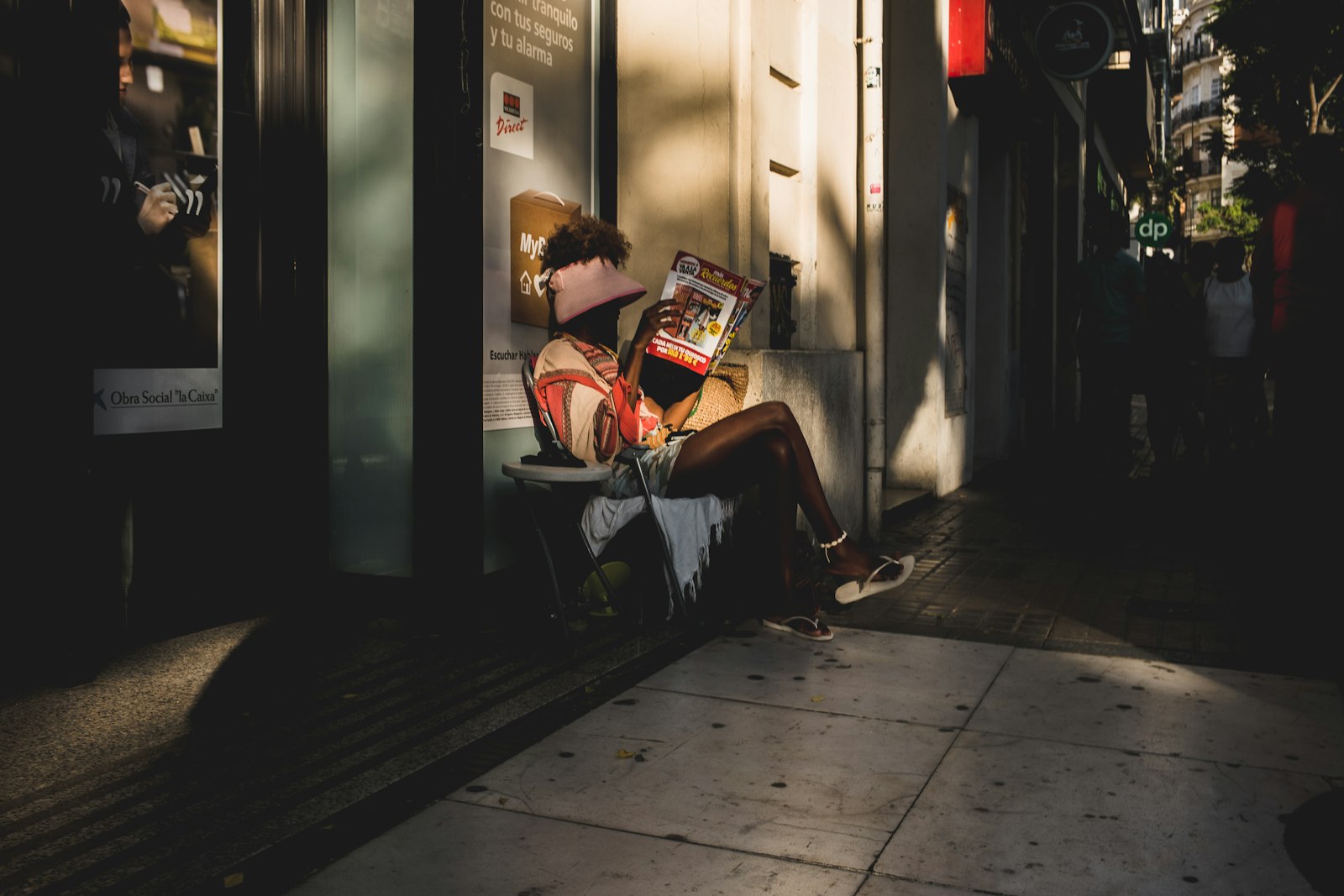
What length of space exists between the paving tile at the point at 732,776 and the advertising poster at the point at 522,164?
1.98 metres

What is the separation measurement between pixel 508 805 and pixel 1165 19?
44028 millimetres

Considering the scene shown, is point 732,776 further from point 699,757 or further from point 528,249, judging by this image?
point 528,249

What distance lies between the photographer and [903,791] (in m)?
3.33

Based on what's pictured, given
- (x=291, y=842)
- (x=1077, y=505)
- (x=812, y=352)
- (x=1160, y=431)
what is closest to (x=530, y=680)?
(x=291, y=842)

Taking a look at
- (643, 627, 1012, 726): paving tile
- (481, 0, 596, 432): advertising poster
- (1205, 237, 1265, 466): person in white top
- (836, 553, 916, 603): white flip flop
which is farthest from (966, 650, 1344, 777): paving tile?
(1205, 237, 1265, 466): person in white top

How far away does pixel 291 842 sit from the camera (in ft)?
9.58

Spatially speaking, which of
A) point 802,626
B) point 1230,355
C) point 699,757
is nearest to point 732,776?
point 699,757

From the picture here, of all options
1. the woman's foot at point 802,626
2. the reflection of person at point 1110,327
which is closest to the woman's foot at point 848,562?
the woman's foot at point 802,626

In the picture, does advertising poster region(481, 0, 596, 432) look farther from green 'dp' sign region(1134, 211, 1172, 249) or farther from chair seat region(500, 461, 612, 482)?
green 'dp' sign region(1134, 211, 1172, 249)

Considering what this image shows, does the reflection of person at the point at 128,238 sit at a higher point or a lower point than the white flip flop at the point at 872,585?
higher

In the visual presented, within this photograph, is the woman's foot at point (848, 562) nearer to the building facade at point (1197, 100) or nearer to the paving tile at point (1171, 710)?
the paving tile at point (1171, 710)

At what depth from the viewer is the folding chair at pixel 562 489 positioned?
4.71 meters

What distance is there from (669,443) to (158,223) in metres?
2.14

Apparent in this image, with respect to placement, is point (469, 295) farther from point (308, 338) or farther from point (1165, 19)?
point (1165, 19)
